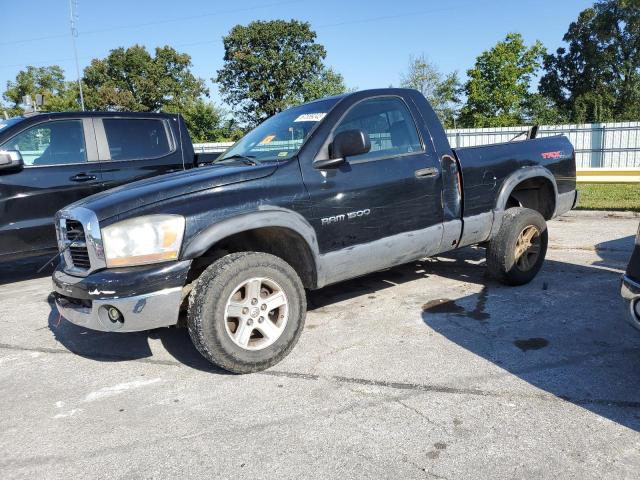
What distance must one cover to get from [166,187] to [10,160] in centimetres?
315

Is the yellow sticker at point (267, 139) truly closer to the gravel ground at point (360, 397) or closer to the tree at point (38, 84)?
the gravel ground at point (360, 397)

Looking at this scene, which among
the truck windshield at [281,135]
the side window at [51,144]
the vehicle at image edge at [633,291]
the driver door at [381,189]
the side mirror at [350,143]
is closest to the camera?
the vehicle at image edge at [633,291]

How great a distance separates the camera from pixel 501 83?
1332 inches

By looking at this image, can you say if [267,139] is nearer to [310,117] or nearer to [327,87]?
[310,117]

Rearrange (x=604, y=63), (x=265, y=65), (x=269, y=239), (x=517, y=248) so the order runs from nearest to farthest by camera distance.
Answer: (x=269, y=239) < (x=517, y=248) < (x=604, y=63) < (x=265, y=65)

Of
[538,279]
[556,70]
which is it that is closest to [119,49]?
[556,70]

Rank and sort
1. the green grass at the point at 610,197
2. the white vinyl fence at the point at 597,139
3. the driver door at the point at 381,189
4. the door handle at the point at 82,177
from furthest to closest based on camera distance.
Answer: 1. the white vinyl fence at the point at 597,139
2. the green grass at the point at 610,197
3. the door handle at the point at 82,177
4. the driver door at the point at 381,189

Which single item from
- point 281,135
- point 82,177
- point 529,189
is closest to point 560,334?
point 529,189

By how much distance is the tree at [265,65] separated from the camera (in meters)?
51.5

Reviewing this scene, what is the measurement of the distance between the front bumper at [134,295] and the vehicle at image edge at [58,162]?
9.94 feet

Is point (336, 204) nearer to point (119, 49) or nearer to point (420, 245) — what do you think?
point (420, 245)

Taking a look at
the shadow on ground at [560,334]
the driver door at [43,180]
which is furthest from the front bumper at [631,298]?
the driver door at [43,180]

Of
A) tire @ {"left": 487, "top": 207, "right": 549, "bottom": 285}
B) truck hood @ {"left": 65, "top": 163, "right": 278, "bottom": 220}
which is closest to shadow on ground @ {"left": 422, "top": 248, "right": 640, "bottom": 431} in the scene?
tire @ {"left": 487, "top": 207, "right": 549, "bottom": 285}

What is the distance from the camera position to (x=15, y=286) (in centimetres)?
630
